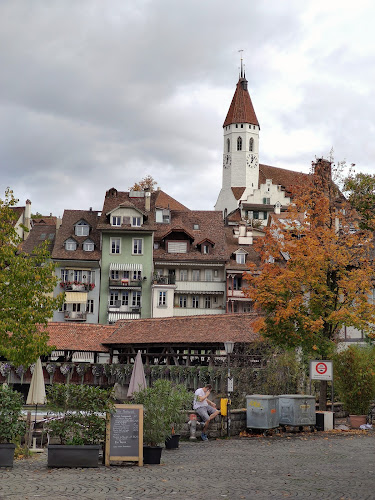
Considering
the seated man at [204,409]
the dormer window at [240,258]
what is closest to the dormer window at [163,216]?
the dormer window at [240,258]

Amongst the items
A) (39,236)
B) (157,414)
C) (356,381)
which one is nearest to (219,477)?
(157,414)

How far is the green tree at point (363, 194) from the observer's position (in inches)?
1640

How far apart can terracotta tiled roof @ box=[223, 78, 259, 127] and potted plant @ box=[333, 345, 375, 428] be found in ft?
340

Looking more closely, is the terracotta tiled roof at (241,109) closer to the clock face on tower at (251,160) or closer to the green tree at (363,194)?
the clock face on tower at (251,160)

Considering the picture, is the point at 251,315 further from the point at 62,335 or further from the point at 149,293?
the point at 149,293

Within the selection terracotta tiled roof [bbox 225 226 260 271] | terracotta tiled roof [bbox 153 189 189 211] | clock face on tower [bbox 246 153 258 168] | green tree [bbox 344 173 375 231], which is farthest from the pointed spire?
green tree [bbox 344 173 375 231]

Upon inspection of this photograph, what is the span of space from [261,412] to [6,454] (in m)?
10.4

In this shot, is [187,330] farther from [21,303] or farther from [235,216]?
[235,216]

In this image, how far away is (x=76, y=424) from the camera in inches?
619

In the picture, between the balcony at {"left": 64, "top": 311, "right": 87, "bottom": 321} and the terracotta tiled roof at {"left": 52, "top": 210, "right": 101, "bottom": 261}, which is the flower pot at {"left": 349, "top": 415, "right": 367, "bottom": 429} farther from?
the terracotta tiled roof at {"left": 52, "top": 210, "right": 101, "bottom": 261}

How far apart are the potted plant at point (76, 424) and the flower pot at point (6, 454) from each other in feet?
2.52

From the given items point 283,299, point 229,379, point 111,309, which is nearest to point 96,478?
point 229,379

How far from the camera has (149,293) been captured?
2697 inches

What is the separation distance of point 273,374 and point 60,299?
32.3ft
